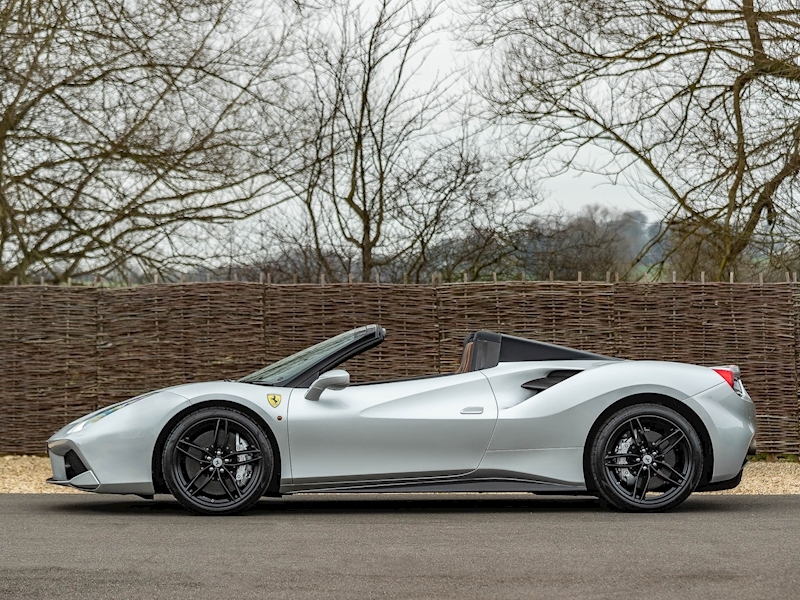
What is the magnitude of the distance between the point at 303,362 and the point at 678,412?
2.46 meters

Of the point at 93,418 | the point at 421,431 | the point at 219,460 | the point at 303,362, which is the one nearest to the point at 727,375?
the point at 421,431

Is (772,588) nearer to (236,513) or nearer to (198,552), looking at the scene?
(198,552)

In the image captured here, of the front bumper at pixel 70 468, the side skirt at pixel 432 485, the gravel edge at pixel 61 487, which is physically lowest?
the gravel edge at pixel 61 487

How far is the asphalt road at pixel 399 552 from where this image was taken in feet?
15.0

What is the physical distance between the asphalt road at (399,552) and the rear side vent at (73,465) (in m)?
0.28

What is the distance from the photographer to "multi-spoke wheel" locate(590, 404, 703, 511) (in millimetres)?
7074

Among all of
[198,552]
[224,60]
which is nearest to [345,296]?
[224,60]

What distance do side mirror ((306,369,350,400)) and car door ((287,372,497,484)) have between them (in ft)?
0.19

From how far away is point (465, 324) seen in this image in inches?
452

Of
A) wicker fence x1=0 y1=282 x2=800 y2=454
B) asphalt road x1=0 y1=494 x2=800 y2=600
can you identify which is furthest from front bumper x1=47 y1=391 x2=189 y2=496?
wicker fence x1=0 y1=282 x2=800 y2=454

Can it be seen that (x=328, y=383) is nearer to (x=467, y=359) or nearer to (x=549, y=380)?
(x=467, y=359)

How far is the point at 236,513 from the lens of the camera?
700cm

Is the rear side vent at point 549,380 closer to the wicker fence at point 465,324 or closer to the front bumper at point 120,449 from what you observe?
the front bumper at point 120,449

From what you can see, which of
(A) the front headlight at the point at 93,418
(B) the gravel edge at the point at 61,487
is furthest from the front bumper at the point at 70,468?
(B) the gravel edge at the point at 61,487
